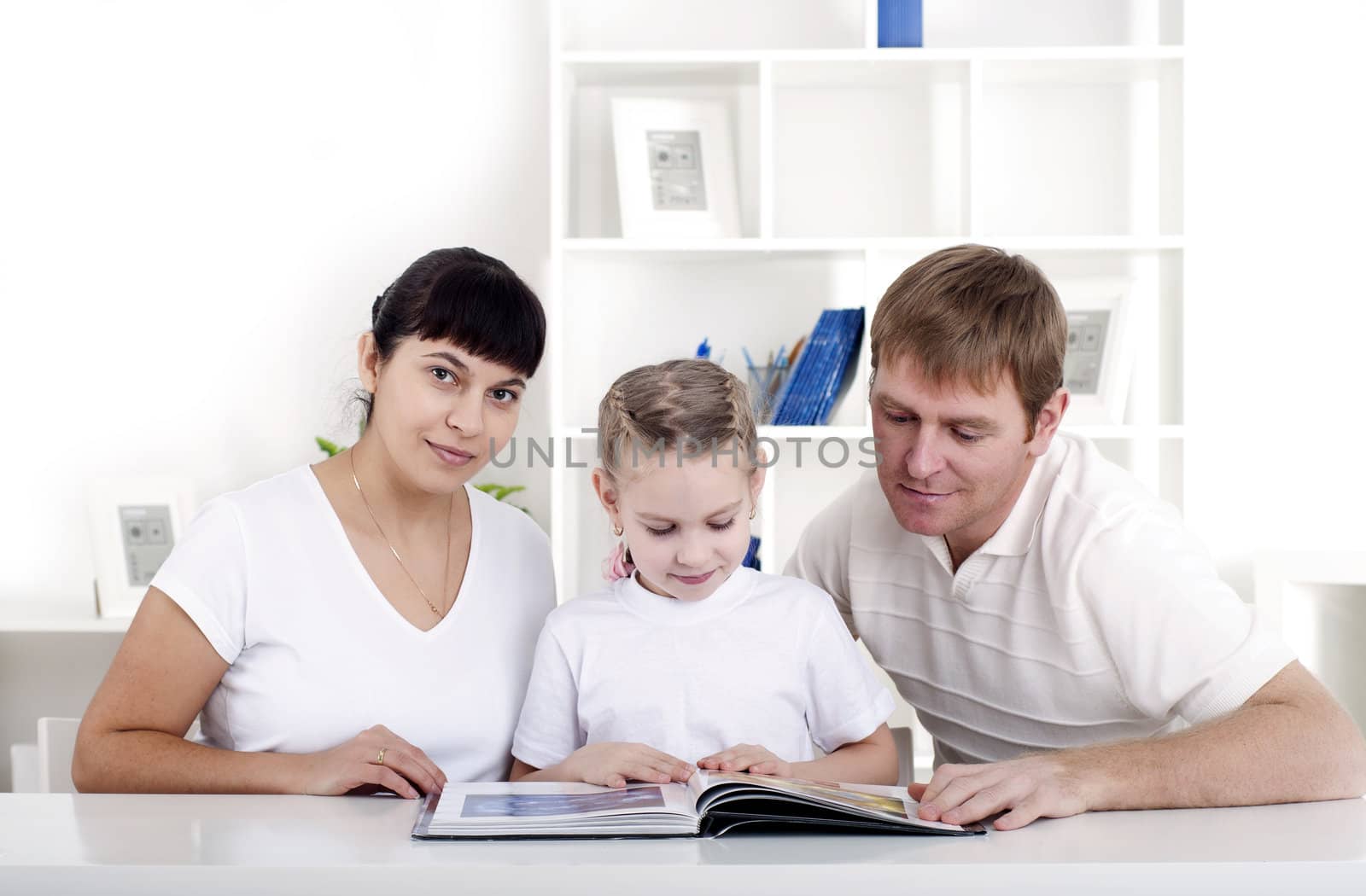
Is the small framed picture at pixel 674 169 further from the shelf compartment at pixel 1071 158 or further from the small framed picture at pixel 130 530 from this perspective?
the small framed picture at pixel 130 530

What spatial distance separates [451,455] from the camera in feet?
5.16

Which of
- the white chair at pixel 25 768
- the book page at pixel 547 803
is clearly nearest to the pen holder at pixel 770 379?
the book page at pixel 547 803

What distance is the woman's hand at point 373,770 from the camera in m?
1.24

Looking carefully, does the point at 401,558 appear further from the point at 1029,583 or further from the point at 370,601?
the point at 1029,583

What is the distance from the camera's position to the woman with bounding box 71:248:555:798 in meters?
1.44

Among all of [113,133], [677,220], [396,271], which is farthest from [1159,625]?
[113,133]

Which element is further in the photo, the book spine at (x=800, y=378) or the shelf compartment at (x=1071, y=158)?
the shelf compartment at (x=1071, y=158)

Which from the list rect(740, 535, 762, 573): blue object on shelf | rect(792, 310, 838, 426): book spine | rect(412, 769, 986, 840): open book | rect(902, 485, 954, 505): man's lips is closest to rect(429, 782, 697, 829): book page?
rect(412, 769, 986, 840): open book

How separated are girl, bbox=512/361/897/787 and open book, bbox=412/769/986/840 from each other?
0.34 m

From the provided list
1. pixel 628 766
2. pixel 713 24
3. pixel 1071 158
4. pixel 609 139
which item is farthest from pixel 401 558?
pixel 1071 158

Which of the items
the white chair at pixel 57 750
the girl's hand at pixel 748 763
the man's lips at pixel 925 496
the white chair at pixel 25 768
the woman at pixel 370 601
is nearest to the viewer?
the girl's hand at pixel 748 763

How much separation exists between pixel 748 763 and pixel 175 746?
71 centimetres

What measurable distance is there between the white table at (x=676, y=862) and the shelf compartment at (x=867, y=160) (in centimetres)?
215

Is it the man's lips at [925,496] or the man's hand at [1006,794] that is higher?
the man's lips at [925,496]
